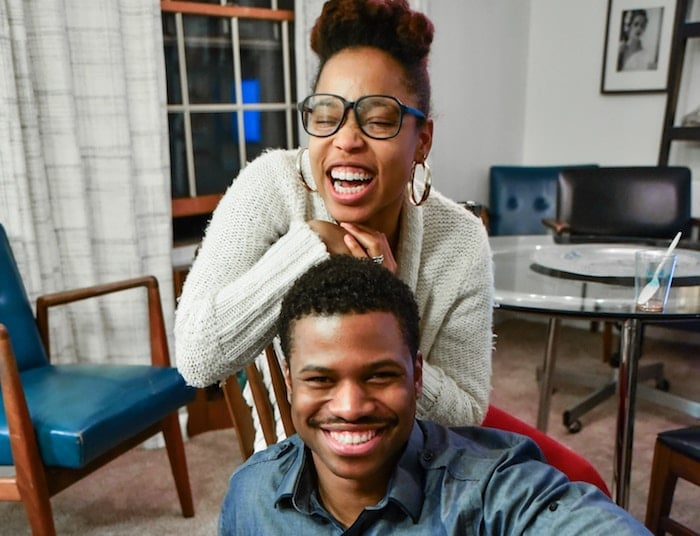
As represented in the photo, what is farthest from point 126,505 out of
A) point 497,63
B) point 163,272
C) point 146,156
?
point 497,63

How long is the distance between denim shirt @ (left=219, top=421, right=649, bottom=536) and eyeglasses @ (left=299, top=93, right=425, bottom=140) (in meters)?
0.43

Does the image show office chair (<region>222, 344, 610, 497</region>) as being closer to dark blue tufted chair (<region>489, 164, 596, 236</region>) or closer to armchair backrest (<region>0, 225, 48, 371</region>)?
armchair backrest (<region>0, 225, 48, 371</region>)

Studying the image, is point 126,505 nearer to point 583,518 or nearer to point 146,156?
point 146,156

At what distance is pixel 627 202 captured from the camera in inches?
99.6

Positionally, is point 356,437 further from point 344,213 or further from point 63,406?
point 63,406

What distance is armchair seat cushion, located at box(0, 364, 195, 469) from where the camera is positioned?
149cm

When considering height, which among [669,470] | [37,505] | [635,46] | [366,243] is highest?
[635,46]

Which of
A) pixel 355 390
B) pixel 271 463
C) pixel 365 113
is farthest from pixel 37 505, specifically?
pixel 365 113

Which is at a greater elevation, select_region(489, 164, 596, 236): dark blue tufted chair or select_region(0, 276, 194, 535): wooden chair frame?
select_region(489, 164, 596, 236): dark blue tufted chair

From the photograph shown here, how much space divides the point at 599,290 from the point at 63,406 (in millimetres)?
1352

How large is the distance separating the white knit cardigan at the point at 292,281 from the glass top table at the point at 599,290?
36cm

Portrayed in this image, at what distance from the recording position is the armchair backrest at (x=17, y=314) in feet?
5.87

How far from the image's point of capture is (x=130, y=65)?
6.92ft

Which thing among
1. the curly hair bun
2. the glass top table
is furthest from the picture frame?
the curly hair bun
